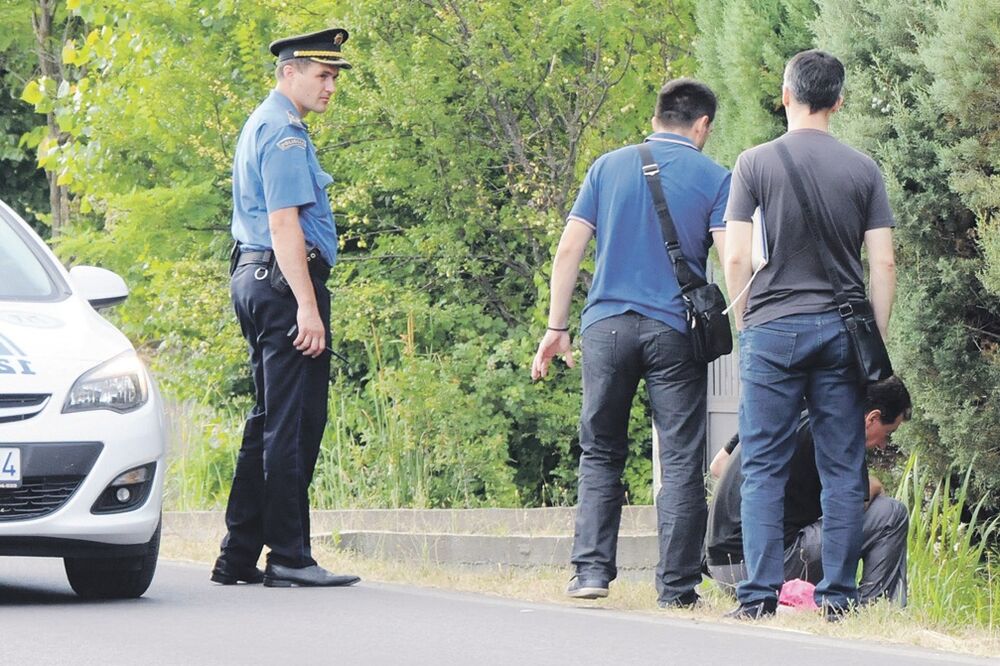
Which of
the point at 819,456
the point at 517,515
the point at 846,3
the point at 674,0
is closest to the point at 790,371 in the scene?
the point at 819,456

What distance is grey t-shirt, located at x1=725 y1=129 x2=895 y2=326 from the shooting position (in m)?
6.27

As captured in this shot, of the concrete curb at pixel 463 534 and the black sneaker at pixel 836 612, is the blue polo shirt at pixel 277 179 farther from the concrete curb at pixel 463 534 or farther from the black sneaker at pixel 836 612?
the black sneaker at pixel 836 612

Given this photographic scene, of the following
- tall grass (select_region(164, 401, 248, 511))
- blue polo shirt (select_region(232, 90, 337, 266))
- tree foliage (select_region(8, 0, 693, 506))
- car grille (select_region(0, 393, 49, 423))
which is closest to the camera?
car grille (select_region(0, 393, 49, 423))

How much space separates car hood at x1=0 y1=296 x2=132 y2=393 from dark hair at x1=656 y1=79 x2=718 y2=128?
7.13 feet

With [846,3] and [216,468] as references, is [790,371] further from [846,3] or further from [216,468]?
[216,468]

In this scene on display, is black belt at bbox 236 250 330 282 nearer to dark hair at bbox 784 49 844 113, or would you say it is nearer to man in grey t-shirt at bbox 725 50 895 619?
man in grey t-shirt at bbox 725 50 895 619

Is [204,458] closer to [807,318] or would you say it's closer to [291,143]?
[291,143]

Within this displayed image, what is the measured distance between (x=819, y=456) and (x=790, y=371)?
310 millimetres

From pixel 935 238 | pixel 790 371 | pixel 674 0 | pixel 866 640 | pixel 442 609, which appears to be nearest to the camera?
pixel 866 640

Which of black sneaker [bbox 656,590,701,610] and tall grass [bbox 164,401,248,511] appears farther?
tall grass [bbox 164,401,248,511]

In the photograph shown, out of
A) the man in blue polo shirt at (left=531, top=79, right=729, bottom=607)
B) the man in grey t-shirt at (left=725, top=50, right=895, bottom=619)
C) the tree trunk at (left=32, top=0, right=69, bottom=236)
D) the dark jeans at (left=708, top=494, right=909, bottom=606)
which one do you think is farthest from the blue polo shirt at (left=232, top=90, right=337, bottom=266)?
the tree trunk at (left=32, top=0, right=69, bottom=236)

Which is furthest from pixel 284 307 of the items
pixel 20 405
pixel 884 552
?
pixel 884 552

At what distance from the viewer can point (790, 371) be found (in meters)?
6.34

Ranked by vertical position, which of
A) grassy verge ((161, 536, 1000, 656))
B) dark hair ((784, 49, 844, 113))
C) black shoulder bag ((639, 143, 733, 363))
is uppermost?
dark hair ((784, 49, 844, 113))
